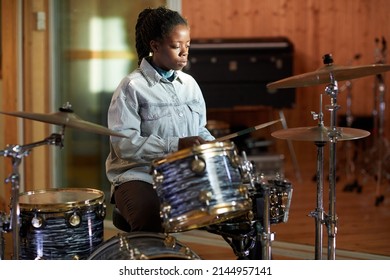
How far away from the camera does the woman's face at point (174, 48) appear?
251 cm

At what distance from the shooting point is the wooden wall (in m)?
5.66

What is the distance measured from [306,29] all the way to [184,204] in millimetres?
3946

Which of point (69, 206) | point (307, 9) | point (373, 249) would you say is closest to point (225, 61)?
point (307, 9)

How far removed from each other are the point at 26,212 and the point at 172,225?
0.52 meters

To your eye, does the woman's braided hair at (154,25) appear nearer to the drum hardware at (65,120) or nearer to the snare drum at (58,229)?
the drum hardware at (65,120)

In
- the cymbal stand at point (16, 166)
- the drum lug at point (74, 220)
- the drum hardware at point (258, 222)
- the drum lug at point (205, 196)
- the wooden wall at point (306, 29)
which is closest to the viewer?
the drum lug at point (205, 196)

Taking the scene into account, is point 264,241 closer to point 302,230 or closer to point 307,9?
point 302,230

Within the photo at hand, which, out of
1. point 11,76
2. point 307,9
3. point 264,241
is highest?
point 307,9

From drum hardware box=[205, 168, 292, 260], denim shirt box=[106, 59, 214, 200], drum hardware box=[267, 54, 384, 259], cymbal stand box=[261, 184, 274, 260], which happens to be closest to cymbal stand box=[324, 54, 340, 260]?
drum hardware box=[267, 54, 384, 259]

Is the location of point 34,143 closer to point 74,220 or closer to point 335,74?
point 74,220

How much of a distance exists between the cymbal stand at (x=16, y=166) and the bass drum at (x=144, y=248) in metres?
0.28

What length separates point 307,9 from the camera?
18.9 feet

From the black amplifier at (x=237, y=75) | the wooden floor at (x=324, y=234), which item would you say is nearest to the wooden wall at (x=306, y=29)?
the black amplifier at (x=237, y=75)

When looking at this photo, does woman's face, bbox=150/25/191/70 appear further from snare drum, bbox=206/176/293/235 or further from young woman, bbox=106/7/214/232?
snare drum, bbox=206/176/293/235
